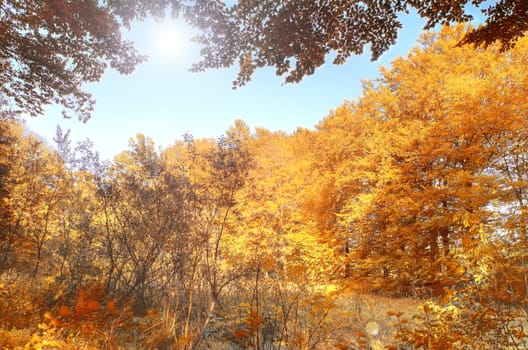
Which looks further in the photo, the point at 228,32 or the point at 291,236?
the point at 291,236

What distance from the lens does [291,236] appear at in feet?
33.5

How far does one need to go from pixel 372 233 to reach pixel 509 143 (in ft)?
16.1

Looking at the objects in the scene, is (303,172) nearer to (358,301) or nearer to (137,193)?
(358,301)

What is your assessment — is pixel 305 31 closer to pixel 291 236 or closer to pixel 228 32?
pixel 228 32

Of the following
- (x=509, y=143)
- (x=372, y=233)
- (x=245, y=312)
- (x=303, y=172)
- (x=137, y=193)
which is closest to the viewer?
(x=137, y=193)

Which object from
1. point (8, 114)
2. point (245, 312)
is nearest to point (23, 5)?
point (8, 114)

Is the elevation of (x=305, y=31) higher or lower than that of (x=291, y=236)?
higher

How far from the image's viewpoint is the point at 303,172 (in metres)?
13.2

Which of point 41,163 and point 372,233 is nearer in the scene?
point 41,163

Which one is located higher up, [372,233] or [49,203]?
[49,203]

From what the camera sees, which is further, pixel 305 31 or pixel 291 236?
pixel 291 236

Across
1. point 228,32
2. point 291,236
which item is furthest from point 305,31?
point 291,236

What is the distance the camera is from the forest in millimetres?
4312

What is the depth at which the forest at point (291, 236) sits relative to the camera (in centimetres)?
431
